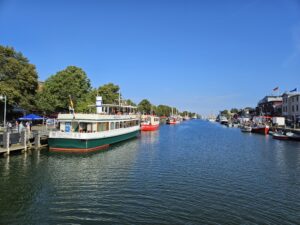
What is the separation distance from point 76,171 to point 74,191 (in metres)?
6.96

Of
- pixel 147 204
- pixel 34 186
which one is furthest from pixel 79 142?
pixel 147 204

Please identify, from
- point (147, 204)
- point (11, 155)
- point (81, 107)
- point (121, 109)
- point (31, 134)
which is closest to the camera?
point (147, 204)

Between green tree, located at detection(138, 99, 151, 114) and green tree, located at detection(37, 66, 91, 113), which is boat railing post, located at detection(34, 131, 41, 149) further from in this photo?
green tree, located at detection(138, 99, 151, 114)

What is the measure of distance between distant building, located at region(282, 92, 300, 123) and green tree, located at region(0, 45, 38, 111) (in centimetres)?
8447

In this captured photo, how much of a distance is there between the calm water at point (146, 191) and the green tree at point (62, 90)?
41057 mm

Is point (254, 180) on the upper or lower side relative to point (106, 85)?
lower

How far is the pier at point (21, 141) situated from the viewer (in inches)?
1371

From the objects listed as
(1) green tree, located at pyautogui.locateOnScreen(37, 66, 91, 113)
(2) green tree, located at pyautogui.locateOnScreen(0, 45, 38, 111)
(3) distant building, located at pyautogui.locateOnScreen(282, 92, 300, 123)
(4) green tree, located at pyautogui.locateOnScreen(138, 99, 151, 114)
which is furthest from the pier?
(4) green tree, located at pyautogui.locateOnScreen(138, 99, 151, 114)

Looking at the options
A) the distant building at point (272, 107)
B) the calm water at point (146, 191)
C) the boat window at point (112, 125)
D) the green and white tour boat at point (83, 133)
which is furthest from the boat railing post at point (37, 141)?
the distant building at point (272, 107)

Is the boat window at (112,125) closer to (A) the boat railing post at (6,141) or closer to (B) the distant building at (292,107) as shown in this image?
(A) the boat railing post at (6,141)

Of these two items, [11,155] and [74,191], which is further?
[11,155]

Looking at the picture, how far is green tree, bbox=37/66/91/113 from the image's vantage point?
73438 mm

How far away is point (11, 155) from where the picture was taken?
115ft

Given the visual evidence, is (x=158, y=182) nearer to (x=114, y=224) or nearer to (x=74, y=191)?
(x=74, y=191)
